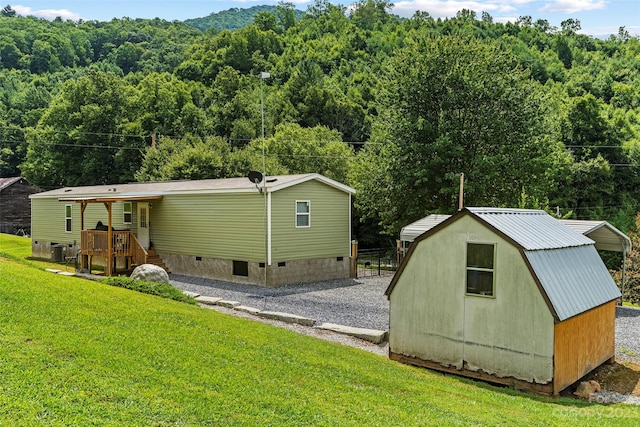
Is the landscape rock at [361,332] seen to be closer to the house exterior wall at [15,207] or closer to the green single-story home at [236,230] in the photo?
the green single-story home at [236,230]

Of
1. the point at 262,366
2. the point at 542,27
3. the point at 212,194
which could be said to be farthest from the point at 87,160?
the point at 542,27

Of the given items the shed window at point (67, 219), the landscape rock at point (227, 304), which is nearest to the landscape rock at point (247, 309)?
the landscape rock at point (227, 304)

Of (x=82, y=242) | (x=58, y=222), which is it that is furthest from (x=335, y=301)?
(x=58, y=222)

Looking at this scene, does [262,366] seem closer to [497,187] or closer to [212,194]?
[212,194]

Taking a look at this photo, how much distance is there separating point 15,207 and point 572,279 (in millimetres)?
43772

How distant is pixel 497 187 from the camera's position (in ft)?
70.8

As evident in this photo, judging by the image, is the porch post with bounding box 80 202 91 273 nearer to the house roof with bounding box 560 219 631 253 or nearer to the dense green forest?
the dense green forest

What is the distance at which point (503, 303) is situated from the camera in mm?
8484

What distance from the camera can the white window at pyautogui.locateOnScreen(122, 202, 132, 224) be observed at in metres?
22.4

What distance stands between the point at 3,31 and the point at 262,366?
77430 millimetres

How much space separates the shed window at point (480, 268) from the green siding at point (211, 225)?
9.74 metres

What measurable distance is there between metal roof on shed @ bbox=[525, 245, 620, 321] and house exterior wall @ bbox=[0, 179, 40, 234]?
4314 centimetres

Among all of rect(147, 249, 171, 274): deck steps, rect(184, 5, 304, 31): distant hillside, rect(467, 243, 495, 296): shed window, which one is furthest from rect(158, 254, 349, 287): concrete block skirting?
rect(184, 5, 304, 31): distant hillside

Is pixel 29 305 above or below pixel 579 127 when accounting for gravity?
below
